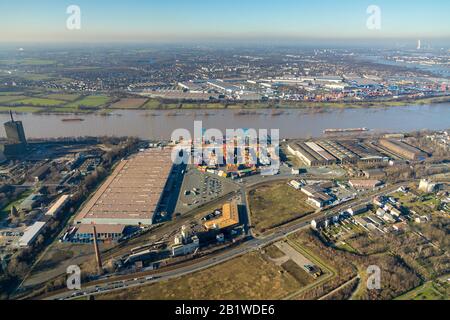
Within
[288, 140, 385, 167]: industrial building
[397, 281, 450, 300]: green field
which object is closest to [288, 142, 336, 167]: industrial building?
[288, 140, 385, 167]: industrial building

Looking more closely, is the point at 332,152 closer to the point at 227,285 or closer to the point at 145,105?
the point at 227,285

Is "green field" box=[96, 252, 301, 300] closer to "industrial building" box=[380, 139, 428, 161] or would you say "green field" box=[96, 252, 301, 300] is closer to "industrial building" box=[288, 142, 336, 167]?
"industrial building" box=[288, 142, 336, 167]

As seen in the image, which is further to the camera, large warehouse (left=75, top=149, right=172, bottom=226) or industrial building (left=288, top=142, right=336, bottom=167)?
industrial building (left=288, top=142, right=336, bottom=167)

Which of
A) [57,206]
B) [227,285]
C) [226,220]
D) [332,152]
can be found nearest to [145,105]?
[332,152]

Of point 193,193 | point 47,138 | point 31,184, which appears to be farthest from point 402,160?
point 47,138

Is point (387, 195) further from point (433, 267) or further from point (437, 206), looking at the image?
point (433, 267)

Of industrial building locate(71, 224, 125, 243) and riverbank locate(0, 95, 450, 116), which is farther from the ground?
riverbank locate(0, 95, 450, 116)
